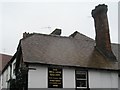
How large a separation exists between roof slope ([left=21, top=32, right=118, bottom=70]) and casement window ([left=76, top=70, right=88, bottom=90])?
1.99 ft

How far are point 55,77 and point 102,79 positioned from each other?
3.80 m

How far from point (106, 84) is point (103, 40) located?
15.3 feet

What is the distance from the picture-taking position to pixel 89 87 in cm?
2125

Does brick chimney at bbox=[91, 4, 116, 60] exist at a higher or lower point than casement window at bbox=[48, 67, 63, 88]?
higher

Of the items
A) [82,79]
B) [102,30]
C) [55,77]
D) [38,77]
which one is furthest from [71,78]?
[102,30]

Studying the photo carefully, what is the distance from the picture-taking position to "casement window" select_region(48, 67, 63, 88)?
66.0ft

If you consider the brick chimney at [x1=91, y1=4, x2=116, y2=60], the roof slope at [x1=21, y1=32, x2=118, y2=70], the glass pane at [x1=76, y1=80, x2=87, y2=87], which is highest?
the brick chimney at [x1=91, y1=4, x2=116, y2=60]

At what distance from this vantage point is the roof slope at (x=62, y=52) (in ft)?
68.6

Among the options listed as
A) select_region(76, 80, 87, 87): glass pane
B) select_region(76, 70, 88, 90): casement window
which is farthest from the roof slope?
select_region(76, 80, 87, 87): glass pane

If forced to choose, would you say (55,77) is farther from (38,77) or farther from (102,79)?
(102,79)

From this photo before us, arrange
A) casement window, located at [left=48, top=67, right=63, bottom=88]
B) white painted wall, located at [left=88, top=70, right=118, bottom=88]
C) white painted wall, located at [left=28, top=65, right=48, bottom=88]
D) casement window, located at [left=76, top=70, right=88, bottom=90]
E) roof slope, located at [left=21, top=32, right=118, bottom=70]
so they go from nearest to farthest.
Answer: white painted wall, located at [left=28, top=65, right=48, bottom=88] < casement window, located at [left=48, top=67, right=63, bottom=88] < roof slope, located at [left=21, top=32, right=118, bottom=70] < casement window, located at [left=76, top=70, right=88, bottom=90] < white painted wall, located at [left=88, top=70, right=118, bottom=88]

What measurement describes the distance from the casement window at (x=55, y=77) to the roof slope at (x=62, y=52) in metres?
0.52

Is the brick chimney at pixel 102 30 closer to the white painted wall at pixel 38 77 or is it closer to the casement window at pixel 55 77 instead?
the casement window at pixel 55 77

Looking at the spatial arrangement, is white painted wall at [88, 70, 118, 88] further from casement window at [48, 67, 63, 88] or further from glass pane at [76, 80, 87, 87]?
casement window at [48, 67, 63, 88]
